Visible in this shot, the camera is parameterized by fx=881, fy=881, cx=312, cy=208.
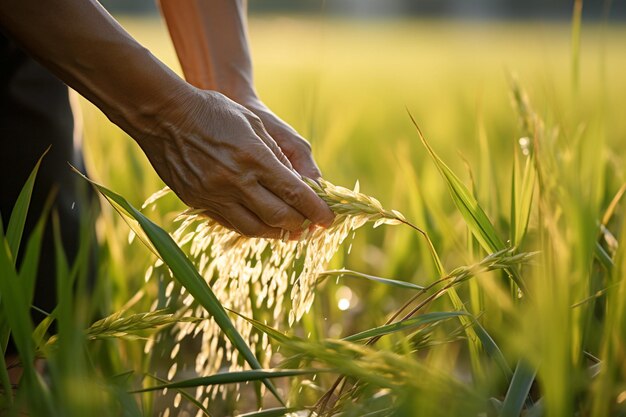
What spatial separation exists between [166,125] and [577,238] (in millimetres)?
521

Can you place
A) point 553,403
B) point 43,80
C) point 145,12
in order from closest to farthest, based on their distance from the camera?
point 553,403 → point 43,80 → point 145,12

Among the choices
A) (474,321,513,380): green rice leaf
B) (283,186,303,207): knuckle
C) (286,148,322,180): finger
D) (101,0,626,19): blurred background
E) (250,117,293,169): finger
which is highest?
(250,117,293,169): finger

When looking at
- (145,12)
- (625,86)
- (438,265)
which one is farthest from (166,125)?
(145,12)

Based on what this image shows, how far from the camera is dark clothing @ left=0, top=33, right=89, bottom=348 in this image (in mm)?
1428

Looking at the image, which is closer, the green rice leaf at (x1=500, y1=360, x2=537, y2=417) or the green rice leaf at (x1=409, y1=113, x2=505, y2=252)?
the green rice leaf at (x1=500, y1=360, x2=537, y2=417)

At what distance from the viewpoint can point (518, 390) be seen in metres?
0.92

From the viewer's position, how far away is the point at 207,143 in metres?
1.12

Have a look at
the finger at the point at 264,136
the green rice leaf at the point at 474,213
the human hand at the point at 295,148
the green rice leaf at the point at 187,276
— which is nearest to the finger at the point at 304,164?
the human hand at the point at 295,148

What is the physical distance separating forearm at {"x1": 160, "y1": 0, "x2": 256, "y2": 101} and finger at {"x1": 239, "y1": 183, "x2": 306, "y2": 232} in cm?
37

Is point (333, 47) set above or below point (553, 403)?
below

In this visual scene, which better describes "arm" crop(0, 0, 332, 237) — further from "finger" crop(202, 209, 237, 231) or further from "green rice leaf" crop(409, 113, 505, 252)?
"green rice leaf" crop(409, 113, 505, 252)

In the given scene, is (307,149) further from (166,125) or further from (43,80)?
(43,80)

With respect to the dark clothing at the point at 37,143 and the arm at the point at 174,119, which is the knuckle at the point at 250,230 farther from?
the dark clothing at the point at 37,143

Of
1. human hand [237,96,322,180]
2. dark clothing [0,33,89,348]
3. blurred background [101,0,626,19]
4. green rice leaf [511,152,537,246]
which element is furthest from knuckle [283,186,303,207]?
blurred background [101,0,626,19]
